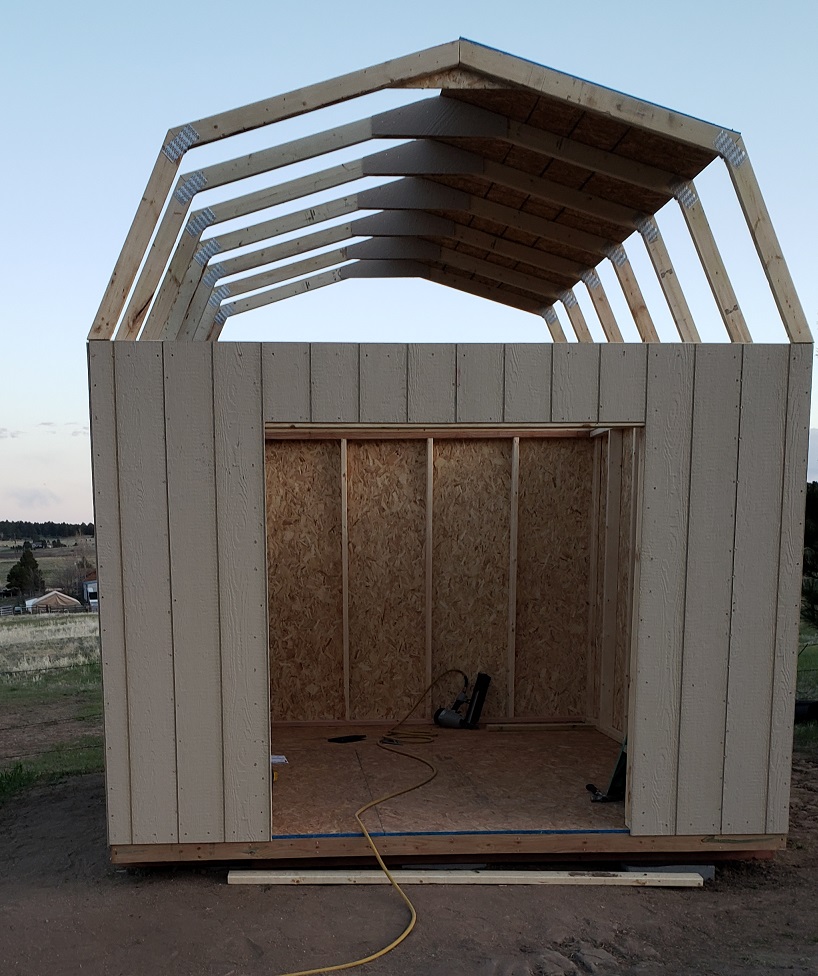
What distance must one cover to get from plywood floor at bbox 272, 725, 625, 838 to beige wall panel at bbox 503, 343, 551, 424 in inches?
88.8

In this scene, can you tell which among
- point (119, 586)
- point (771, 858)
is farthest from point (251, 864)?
point (771, 858)

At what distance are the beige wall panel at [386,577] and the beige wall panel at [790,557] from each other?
133 inches

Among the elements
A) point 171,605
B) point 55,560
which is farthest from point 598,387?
point 55,560

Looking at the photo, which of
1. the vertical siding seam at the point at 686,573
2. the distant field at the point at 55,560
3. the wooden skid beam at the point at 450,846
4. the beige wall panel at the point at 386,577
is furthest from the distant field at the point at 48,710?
the distant field at the point at 55,560

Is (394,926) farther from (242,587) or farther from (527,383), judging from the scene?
(527,383)

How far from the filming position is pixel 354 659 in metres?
6.96

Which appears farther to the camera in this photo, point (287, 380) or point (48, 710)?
point (48, 710)

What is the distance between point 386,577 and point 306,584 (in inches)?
28.4

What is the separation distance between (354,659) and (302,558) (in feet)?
3.36

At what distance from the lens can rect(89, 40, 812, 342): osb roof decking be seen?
3.79m

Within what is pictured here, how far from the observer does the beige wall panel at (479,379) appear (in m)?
3.95

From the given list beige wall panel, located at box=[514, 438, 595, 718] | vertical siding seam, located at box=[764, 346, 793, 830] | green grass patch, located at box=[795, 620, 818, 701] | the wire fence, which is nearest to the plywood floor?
beige wall panel, located at box=[514, 438, 595, 718]

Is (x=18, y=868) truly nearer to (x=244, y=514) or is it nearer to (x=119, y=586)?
(x=119, y=586)

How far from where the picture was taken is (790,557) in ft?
13.5
